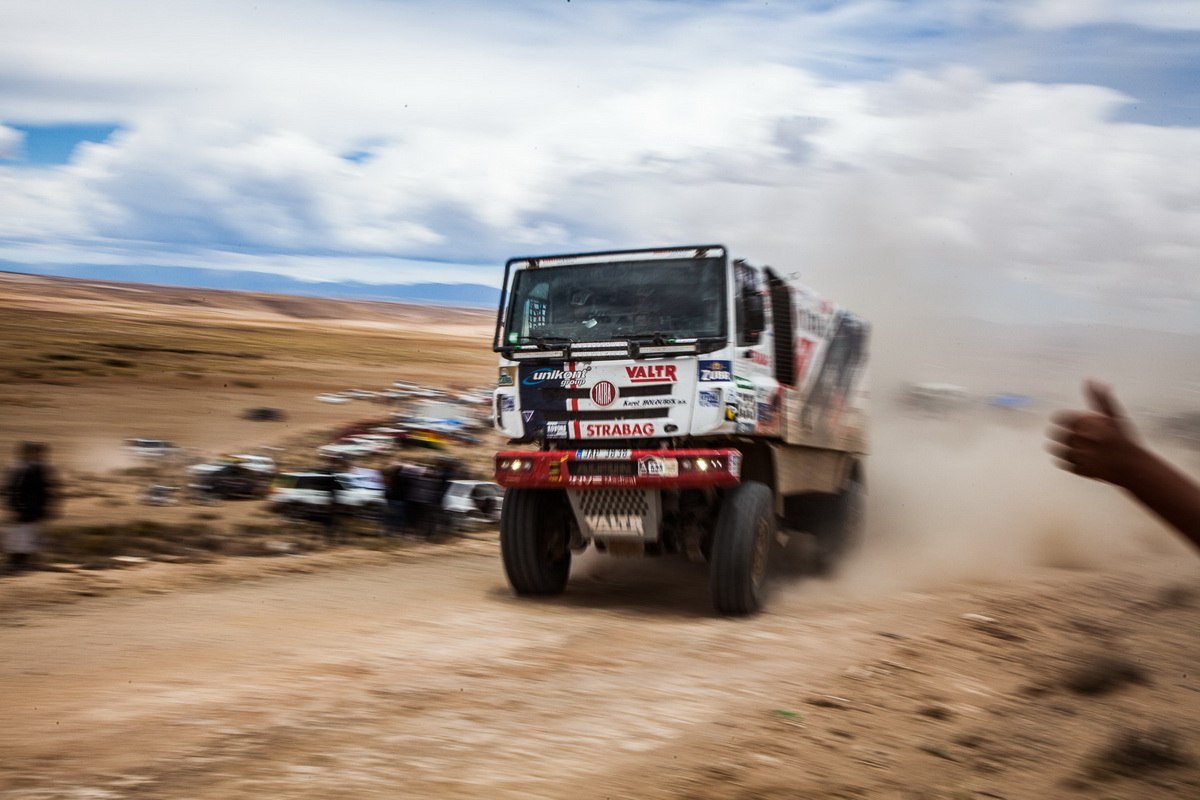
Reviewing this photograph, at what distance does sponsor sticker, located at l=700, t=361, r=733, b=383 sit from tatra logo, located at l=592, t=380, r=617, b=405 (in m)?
0.83

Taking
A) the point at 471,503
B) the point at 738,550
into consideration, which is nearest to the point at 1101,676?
the point at 738,550

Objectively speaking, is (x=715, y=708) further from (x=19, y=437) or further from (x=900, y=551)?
(x=19, y=437)

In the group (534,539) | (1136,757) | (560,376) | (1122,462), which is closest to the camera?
(1122,462)

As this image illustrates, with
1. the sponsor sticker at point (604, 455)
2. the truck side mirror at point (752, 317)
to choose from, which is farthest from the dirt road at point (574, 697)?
the truck side mirror at point (752, 317)

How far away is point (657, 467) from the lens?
9.77 m

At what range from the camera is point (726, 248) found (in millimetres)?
9961

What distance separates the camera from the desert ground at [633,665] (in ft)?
18.1

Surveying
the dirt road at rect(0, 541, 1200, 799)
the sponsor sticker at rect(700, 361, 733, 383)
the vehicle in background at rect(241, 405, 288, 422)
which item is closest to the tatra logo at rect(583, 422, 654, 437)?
the sponsor sticker at rect(700, 361, 733, 383)

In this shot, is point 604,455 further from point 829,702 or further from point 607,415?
point 829,702

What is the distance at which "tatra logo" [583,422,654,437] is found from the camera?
9938mm

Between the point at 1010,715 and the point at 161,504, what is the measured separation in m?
18.3

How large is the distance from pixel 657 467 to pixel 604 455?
0.52 metres

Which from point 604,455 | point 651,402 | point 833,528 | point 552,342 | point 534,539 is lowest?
point 833,528

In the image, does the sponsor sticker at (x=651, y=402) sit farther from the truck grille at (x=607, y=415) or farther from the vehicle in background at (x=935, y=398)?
the vehicle in background at (x=935, y=398)
